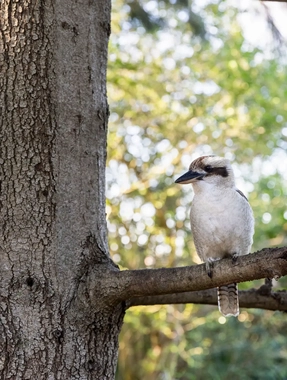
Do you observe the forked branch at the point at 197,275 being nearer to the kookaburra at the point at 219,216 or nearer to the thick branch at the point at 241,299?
the thick branch at the point at 241,299

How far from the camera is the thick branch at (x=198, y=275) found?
170 cm

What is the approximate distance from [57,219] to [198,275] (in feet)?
1.53

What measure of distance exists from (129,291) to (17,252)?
35cm

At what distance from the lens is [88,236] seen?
2.03 meters

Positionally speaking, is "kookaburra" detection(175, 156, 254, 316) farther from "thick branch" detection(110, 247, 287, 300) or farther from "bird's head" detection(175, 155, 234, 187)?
Answer: "thick branch" detection(110, 247, 287, 300)

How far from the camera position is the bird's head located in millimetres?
2626

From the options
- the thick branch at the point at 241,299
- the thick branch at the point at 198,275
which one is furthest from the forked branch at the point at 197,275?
the thick branch at the point at 241,299

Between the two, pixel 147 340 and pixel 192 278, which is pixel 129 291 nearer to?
pixel 192 278

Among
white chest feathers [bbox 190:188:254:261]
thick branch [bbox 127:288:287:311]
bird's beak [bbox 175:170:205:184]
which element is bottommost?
thick branch [bbox 127:288:287:311]

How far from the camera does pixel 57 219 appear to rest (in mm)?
1974

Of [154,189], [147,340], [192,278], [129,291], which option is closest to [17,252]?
[129,291]

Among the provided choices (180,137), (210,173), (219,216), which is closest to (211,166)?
(210,173)

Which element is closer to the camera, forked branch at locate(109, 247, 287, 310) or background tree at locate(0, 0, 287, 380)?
forked branch at locate(109, 247, 287, 310)

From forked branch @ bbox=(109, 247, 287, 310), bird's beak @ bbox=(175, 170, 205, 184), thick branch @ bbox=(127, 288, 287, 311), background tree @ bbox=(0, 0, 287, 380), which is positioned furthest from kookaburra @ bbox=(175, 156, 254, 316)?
forked branch @ bbox=(109, 247, 287, 310)
